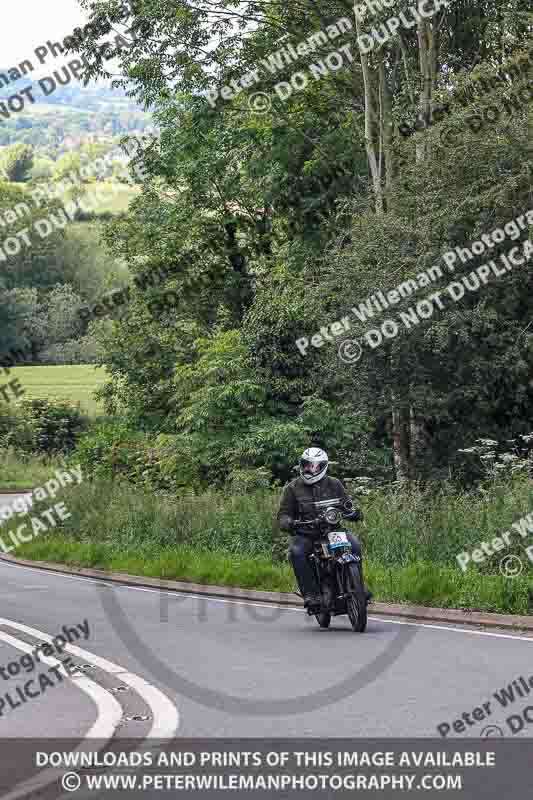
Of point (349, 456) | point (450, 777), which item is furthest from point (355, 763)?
point (349, 456)

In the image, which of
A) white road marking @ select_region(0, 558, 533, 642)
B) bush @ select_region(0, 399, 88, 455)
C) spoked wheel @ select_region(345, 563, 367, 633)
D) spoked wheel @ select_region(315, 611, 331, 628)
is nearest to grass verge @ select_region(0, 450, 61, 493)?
bush @ select_region(0, 399, 88, 455)

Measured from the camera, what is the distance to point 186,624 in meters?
15.3

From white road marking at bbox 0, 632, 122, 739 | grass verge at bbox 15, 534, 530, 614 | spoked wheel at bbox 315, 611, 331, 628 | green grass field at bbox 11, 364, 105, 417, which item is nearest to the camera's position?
white road marking at bbox 0, 632, 122, 739

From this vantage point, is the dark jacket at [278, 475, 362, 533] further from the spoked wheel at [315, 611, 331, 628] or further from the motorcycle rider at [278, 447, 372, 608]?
the spoked wheel at [315, 611, 331, 628]

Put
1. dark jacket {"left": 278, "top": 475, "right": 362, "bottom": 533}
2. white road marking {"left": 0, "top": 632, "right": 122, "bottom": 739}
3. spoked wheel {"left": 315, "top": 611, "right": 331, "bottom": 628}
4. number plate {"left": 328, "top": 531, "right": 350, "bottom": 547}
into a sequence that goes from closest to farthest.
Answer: white road marking {"left": 0, "top": 632, "right": 122, "bottom": 739}, number plate {"left": 328, "top": 531, "right": 350, "bottom": 547}, dark jacket {"left": 278, "top": 475, "right": 362, "bottom": 533}, spoked wheel {"left": 315, "top": 611, "right": 331, "bottom": 628}

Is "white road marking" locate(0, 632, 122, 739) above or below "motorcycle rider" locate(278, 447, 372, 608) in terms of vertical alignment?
below

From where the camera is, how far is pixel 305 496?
45.4 ft

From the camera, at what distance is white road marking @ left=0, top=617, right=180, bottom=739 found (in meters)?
8.08

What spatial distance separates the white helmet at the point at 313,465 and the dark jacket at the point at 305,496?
0.10 metres

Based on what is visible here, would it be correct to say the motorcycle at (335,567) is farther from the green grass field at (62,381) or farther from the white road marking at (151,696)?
the green grass field at (62,381)

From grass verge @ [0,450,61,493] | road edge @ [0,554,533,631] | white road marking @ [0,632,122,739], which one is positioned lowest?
road edge @ [0,554,533,631]

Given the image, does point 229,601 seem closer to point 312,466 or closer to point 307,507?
point 307,507

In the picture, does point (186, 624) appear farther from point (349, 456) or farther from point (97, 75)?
point (97, 75)

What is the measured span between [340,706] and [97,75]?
2747 cm
